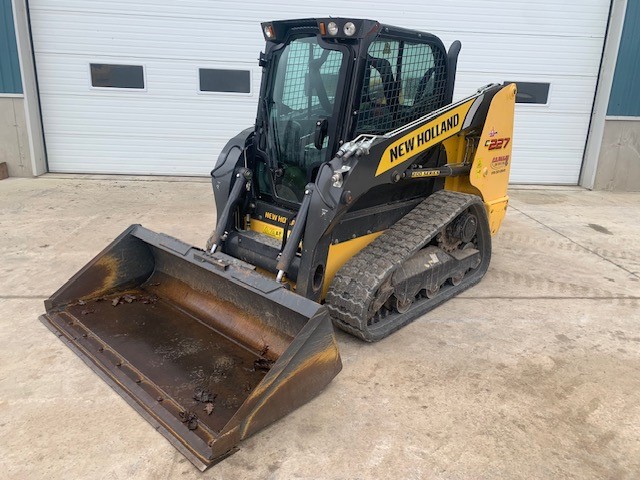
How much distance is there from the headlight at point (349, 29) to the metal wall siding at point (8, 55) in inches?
288

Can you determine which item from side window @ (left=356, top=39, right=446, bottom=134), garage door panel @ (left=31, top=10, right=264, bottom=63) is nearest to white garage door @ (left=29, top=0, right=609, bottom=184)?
garage door panel @ (left=31, top=10, right=264, bottom=63)

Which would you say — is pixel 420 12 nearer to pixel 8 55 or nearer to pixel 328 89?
pixel 328 89

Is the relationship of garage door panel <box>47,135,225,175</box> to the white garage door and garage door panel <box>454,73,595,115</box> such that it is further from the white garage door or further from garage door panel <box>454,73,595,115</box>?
garage door panel <box>454,73,595,115</box>

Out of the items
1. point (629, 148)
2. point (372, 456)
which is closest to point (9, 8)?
point (372, 456)

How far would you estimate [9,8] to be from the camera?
27.2 feet

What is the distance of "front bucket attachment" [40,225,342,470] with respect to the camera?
2633 millimetres

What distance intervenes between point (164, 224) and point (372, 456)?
4.62 metres

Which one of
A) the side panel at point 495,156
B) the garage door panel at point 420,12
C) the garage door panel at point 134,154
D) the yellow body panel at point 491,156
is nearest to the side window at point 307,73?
the yellow body panel at point 491,156

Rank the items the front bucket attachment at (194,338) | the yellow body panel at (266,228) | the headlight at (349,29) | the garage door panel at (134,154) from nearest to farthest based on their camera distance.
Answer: the front bucket attachment at (194,338), the headlight at (349,29), the yellow body panel at (266,228), the garage door panel at (134,154)

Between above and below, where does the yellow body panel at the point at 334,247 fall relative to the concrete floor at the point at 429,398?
above

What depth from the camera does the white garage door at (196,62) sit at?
865 cm

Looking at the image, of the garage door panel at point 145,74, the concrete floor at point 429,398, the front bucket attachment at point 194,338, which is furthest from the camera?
the garage door panel at point 145,74

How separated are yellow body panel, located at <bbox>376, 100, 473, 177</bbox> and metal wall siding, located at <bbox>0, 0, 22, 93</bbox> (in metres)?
7.57

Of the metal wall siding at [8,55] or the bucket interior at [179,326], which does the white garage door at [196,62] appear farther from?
the bucket interior at [179,326]
